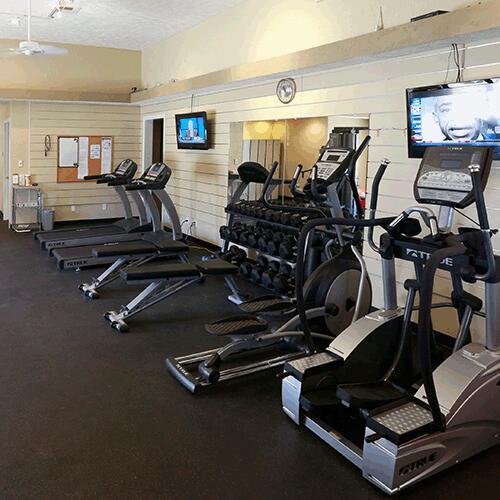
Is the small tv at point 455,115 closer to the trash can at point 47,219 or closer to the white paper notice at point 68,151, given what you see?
the trash can at point 47,219

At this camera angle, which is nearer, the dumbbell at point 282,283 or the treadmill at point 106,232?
the dumbbell at point 282,283

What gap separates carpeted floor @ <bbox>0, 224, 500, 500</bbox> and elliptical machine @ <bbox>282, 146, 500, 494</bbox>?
121mm

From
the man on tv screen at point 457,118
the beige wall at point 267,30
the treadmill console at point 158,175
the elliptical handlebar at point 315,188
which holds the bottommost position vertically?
the elliptical handlebar at point 315,188

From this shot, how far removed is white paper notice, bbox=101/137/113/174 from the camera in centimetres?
971

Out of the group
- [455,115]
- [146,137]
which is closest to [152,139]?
[146,137]

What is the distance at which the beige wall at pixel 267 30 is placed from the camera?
4703 mm

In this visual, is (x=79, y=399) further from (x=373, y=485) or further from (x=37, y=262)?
(x=37, y=262)

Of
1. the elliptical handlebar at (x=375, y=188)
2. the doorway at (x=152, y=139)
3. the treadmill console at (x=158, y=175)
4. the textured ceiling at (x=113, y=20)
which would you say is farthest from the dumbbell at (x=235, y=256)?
the doorway at (x=152, y=139)

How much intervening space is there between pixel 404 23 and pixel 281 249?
7.58ft

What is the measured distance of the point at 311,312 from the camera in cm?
367

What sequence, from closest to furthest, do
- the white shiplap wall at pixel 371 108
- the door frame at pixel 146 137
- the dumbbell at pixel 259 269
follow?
the white shiplap wall at pixel 371 108 < the dumbbell at pixel 259 269 < the door frame at pixel 146 137

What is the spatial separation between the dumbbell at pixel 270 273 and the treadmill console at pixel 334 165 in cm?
171

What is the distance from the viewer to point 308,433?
2893 millimetres

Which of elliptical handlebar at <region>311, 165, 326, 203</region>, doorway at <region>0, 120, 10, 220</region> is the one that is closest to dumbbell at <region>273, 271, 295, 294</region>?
elliptical handlebar at <region>311, 165, 326, 203</region>
